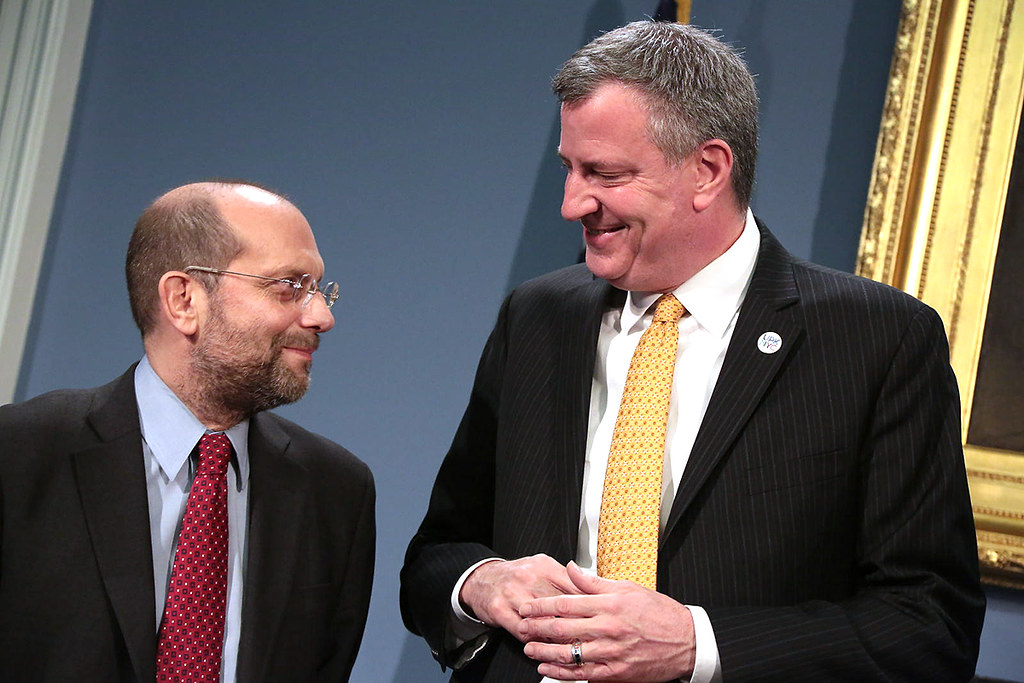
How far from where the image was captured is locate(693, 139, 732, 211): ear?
214 cm

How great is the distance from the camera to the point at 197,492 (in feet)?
6.73

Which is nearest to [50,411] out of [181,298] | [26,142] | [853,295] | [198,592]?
[181,298]

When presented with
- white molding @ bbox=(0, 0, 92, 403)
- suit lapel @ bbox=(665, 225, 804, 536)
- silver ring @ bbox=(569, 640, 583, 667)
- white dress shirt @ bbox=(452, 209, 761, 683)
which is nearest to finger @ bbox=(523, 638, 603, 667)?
silver ring @ bbox=(569, 640, 583, 667)

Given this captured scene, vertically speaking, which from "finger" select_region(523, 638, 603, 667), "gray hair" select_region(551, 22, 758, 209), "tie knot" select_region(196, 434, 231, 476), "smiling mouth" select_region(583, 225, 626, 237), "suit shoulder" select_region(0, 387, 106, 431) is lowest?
"finger" select_region(523, 638, 603, 667)

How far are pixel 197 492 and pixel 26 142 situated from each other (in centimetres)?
181

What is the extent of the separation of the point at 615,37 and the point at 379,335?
1.54m

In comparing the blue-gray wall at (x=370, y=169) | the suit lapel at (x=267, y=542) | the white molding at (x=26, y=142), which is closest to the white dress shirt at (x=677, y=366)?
the suit lapel at (x=267, y=542)

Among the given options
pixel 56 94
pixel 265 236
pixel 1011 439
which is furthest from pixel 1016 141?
pixel 56 94

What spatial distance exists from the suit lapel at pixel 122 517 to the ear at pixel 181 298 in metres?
0.18

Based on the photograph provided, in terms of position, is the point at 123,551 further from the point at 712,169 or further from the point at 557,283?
the point at 712,169

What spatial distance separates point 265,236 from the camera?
2193 millimetres

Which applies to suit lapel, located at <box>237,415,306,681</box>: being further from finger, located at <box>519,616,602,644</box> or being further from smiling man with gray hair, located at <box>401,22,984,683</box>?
finger, located at <box>519,616,602,644</box>

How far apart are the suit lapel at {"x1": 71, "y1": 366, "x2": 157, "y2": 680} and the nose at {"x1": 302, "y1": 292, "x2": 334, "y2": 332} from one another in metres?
0.34

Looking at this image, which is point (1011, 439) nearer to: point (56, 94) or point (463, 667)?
point (463, 667)
